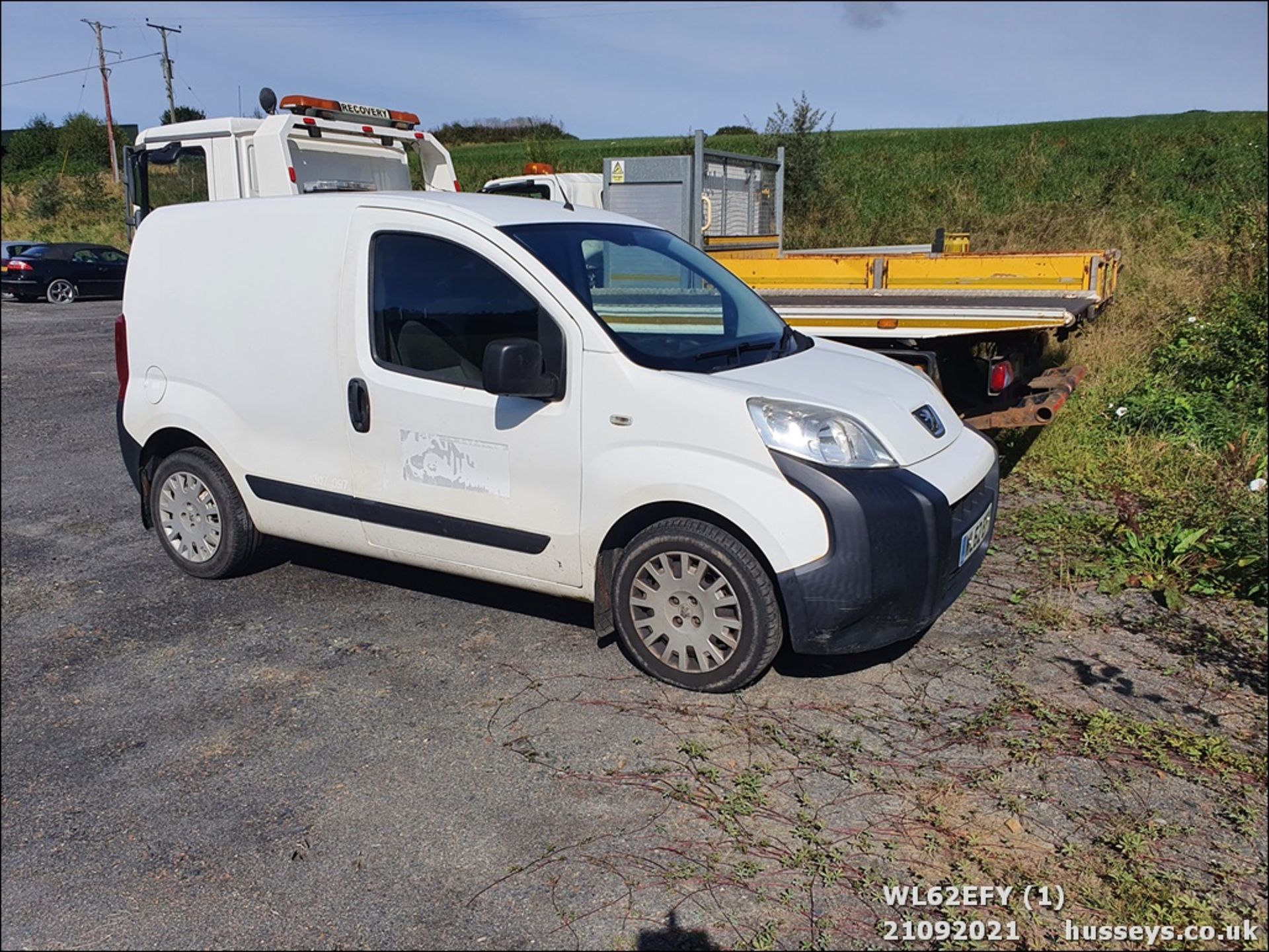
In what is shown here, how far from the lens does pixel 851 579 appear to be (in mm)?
3576

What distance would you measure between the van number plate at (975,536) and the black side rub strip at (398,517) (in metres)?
1.63

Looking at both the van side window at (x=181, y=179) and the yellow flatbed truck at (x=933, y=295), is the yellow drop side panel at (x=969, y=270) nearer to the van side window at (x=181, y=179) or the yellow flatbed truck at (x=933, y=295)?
the yellow flatbed truck at (x=933, y=295)

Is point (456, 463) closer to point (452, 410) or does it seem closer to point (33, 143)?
point (452, 410)

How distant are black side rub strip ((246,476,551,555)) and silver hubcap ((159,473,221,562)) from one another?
1.23 feet

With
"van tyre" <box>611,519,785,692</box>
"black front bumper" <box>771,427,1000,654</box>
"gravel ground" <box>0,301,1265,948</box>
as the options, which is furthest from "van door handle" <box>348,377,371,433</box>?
"black front bumper" <box>771,427,1000,654</box>

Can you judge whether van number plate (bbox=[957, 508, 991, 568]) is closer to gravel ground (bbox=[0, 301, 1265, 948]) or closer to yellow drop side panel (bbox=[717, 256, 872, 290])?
gravel ground (bbox=[0, 301, 1265, 948])

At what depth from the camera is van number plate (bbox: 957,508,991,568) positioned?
392cm

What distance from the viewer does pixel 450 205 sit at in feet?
14.0

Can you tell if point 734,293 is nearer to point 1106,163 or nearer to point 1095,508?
point 1095,508

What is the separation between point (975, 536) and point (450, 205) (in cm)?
257

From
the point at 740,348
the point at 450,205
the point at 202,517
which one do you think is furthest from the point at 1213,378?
the point at 202,517

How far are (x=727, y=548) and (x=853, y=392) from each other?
2.71ft

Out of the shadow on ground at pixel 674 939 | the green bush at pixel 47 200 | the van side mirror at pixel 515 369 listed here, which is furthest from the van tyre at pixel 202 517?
the green bush at pixel 47 200

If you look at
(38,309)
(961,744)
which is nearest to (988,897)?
(961,744)
